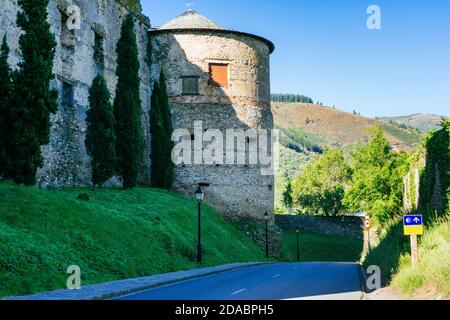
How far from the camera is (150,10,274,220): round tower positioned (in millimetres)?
39875

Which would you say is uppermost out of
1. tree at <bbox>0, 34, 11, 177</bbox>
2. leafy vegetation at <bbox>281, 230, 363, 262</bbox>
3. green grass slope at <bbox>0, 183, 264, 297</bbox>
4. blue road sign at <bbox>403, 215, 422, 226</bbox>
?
tree at <bbox>0, 34, 11, 177</bbox>

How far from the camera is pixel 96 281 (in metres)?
16.0

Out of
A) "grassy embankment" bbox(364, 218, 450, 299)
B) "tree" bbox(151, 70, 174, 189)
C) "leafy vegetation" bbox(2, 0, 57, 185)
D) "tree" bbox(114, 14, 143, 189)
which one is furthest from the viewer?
"tree" bbox(151, 70, 174, 189)

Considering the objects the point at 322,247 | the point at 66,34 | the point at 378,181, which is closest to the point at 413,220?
the point at 66,34

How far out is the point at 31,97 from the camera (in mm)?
20812

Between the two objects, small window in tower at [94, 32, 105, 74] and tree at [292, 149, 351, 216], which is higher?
small window in tower at [94, 32, 105, 74]

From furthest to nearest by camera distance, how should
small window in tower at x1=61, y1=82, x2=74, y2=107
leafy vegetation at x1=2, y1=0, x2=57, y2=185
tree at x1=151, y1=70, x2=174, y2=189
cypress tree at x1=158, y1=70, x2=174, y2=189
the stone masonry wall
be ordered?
the stone masonry wall → cypress tree at x1=158, y1=70, x2=174, y2=189 → tree at x1=151, y1=70, x2=174, y2=189 → small window in tower at x1=61, y1=82, x2=74, y2=107 → leafy vegetation at x1=2, y1=0, x2=57, y2=185

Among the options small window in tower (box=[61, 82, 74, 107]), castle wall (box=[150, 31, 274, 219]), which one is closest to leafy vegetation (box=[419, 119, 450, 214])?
small window in tower (box=[61, 82, 74, 107])

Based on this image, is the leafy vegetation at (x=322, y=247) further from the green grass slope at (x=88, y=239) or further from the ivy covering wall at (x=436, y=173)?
the ivy covering wall at (x=436, y=173)

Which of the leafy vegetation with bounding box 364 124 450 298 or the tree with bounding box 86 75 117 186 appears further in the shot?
the tree with bounding box 86 75 117 186

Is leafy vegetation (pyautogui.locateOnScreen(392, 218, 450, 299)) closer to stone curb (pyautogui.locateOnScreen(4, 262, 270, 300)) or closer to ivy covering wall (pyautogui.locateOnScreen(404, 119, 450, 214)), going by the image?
ivy covering wall (pyautogui.locateOnScreen(404, 119, 450, 214))

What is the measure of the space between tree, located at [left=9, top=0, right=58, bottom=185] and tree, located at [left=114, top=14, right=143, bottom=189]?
8.13 m

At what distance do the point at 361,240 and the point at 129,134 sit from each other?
34.2 metres

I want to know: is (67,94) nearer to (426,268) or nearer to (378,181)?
(426,268)
